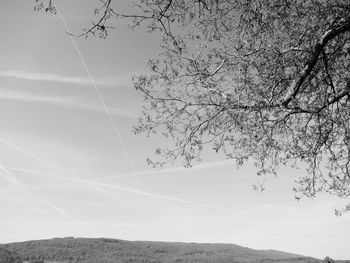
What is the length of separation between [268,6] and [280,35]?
3.05 ft

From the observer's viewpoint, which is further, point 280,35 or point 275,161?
point 275,161

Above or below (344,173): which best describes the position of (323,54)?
above

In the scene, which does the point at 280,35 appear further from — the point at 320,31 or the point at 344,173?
the point at 344,173

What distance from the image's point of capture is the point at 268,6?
1125 centimetres

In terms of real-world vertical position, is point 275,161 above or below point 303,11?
below

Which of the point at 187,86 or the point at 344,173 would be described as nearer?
the point at 187,86

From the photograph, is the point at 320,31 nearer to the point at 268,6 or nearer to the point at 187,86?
the point at 268,6

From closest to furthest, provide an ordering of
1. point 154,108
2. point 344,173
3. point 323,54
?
point 323,54
point 154,108
point 344,173

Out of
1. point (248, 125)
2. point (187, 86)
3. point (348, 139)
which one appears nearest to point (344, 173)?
point (348, 139)

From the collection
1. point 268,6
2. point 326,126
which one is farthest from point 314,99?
point 268,6

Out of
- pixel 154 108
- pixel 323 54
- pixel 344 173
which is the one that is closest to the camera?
pixel 323 54

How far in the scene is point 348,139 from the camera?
12.2 metres

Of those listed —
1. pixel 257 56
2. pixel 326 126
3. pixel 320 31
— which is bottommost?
pixel 326 126

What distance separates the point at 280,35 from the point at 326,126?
3.18 metres
